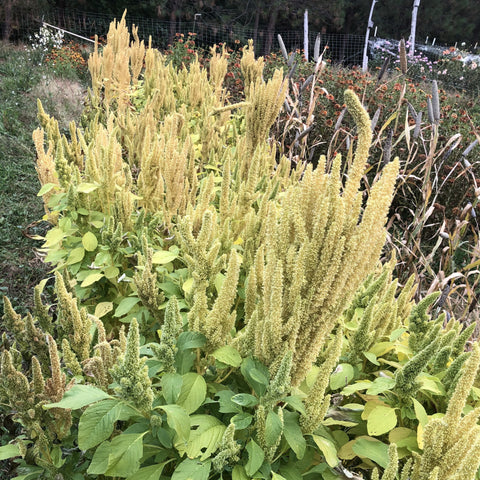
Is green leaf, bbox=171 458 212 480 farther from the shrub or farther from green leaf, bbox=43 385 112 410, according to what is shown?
green leaf, bbox=43 385 112 410

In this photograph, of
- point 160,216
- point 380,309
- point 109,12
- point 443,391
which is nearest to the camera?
point 443,391

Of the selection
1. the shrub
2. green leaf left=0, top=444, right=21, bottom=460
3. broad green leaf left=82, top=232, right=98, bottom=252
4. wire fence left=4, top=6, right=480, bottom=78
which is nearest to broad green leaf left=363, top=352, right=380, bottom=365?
the shrub

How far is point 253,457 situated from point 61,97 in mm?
8157

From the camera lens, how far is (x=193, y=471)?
3.02 ft

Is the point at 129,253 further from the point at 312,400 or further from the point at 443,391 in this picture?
the point at 443,391

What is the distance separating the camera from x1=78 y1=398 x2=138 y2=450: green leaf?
0.90 metres

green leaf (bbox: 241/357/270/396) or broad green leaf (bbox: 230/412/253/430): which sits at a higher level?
green leaf (bbox: 241/357/270/396)

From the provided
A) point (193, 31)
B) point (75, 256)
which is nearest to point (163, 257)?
point (75, 256)

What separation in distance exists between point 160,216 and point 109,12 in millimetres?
20827

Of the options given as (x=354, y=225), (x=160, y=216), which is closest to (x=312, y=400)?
(x=354, y=225)

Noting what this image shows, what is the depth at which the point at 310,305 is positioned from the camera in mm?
931

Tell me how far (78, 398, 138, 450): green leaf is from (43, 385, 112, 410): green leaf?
22mm

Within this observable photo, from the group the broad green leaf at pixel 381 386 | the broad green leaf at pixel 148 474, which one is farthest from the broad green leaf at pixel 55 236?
the broad green leaf at pixel 381 386

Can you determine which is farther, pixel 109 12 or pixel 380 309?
pixel 109 12
